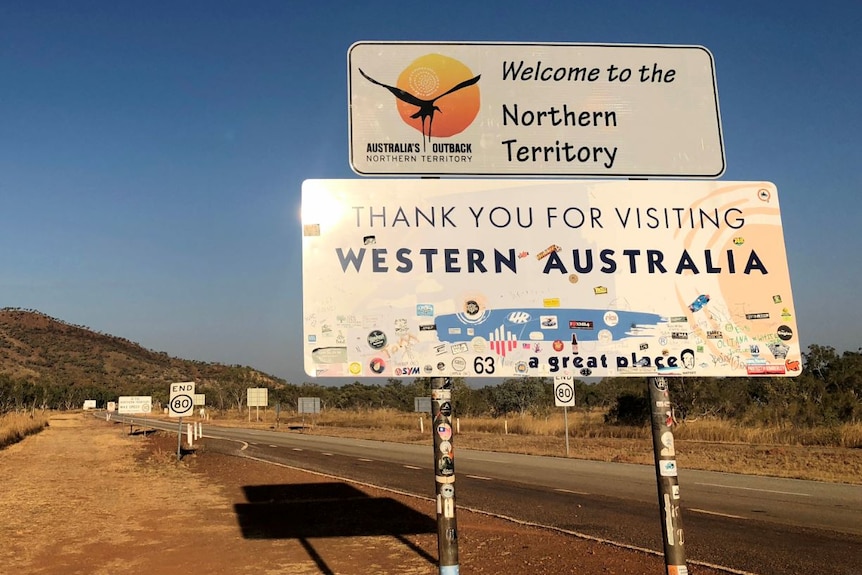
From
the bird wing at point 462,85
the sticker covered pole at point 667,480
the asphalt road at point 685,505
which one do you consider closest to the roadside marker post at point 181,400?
the asphalt road at point 685,505

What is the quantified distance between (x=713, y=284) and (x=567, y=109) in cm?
120

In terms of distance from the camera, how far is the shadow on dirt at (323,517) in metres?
9.42

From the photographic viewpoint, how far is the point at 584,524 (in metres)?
10.3

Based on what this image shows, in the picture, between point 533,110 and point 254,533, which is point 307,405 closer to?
point 254,533

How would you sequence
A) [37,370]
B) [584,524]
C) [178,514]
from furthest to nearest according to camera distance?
[37,370]
[178,514]
[584,524]

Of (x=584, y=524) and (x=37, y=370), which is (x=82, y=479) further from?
(x=37, y=370)

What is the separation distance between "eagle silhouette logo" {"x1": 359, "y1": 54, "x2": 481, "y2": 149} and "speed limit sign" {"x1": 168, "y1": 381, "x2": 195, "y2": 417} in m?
19.2

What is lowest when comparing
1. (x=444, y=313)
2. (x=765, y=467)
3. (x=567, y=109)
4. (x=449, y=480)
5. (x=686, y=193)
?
(x=765, y=467)

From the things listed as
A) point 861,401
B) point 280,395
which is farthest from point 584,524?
point 280,395

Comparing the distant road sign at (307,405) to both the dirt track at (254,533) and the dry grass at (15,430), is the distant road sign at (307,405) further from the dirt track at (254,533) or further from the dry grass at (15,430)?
the dirt track at (254,533)

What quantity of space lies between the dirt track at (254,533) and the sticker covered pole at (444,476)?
4.84 meters

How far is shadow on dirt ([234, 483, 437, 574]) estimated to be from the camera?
9422mm

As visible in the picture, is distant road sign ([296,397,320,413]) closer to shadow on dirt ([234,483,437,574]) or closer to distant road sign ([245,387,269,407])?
distant road sign ([245,387,269,407])

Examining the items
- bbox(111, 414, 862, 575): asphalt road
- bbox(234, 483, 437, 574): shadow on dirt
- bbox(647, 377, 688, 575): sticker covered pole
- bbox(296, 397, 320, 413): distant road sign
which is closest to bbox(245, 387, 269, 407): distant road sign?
bbox(296, 397, 320, 413): distant road sign
